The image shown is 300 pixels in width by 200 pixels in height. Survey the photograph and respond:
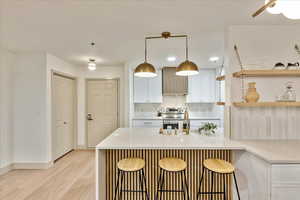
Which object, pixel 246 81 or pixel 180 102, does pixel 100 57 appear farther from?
pixel 246 81

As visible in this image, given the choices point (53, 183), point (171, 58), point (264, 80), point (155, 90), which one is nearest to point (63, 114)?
point (53, 183)

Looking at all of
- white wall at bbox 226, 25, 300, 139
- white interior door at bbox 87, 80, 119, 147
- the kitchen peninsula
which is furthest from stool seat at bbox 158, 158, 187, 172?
white interior door at bbox 87, 80, 119, 147

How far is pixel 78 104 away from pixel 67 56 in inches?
60.3

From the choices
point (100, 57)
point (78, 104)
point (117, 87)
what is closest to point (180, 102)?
point (117, 87)

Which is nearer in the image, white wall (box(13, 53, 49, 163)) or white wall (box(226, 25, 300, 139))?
white wall (box(226, 25, 300, 139))

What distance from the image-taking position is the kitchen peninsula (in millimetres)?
1555

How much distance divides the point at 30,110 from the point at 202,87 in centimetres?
431

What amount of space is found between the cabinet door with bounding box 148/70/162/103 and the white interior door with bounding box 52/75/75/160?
2.17 metres

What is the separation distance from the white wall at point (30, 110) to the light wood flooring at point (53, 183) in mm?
349

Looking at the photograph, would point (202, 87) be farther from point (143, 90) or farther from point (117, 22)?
point (117, 22)

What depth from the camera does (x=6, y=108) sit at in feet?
11.2

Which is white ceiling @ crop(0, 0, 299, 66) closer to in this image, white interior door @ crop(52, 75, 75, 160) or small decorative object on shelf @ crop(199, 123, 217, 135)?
white interior door @ crop(52, 75, 75, 160)

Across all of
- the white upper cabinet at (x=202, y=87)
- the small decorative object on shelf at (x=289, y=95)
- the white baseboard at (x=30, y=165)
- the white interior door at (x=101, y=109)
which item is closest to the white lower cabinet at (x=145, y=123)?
the white interior door at (x=101, y=109)

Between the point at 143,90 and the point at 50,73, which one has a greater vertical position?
the point at 50,73
